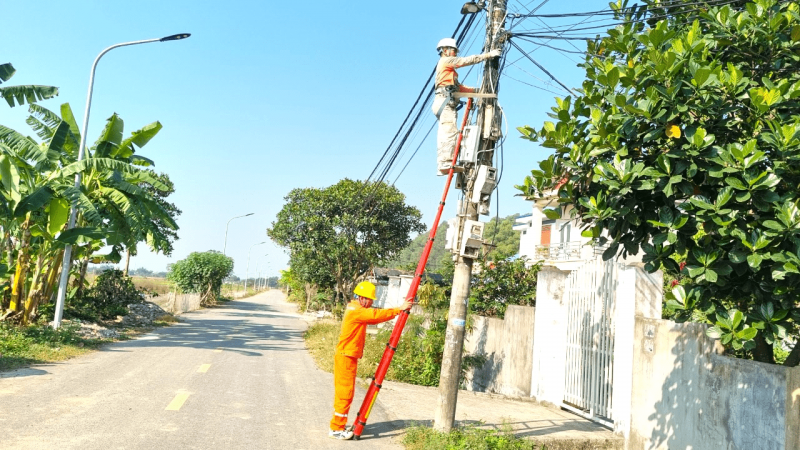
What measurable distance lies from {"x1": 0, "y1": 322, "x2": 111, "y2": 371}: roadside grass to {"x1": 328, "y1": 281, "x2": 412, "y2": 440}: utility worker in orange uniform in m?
6.49

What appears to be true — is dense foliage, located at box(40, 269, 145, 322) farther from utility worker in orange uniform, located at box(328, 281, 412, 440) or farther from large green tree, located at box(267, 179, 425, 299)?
utility worker in orange uniform, located at box(328, 281, 412, 440)

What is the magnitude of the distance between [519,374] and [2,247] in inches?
464

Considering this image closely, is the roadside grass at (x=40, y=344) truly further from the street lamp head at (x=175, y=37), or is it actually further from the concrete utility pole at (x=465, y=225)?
the street lamp head at (x=175, y=37)

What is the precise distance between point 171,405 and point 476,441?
4.23m

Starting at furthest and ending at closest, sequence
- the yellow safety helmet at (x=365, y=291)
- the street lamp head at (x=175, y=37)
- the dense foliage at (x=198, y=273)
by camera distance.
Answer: the dense foliage at (x=198, y=273) < the street lamp head at (x=175, y=37) < the yellow safety helmet at (x=365, y=291)

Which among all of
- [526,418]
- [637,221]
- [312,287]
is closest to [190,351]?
[526,418]

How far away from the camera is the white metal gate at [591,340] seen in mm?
8336

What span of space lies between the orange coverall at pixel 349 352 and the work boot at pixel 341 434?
5cm

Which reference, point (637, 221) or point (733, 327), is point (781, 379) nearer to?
point (733, 327)

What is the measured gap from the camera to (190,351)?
14.6m

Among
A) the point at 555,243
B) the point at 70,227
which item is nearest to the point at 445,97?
the point at 70,227

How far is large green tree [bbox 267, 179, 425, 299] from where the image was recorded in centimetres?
3016

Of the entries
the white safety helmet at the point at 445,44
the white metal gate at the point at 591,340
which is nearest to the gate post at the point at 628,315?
the white metal gate at the point at 591,340

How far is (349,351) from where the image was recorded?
7.04 meters
